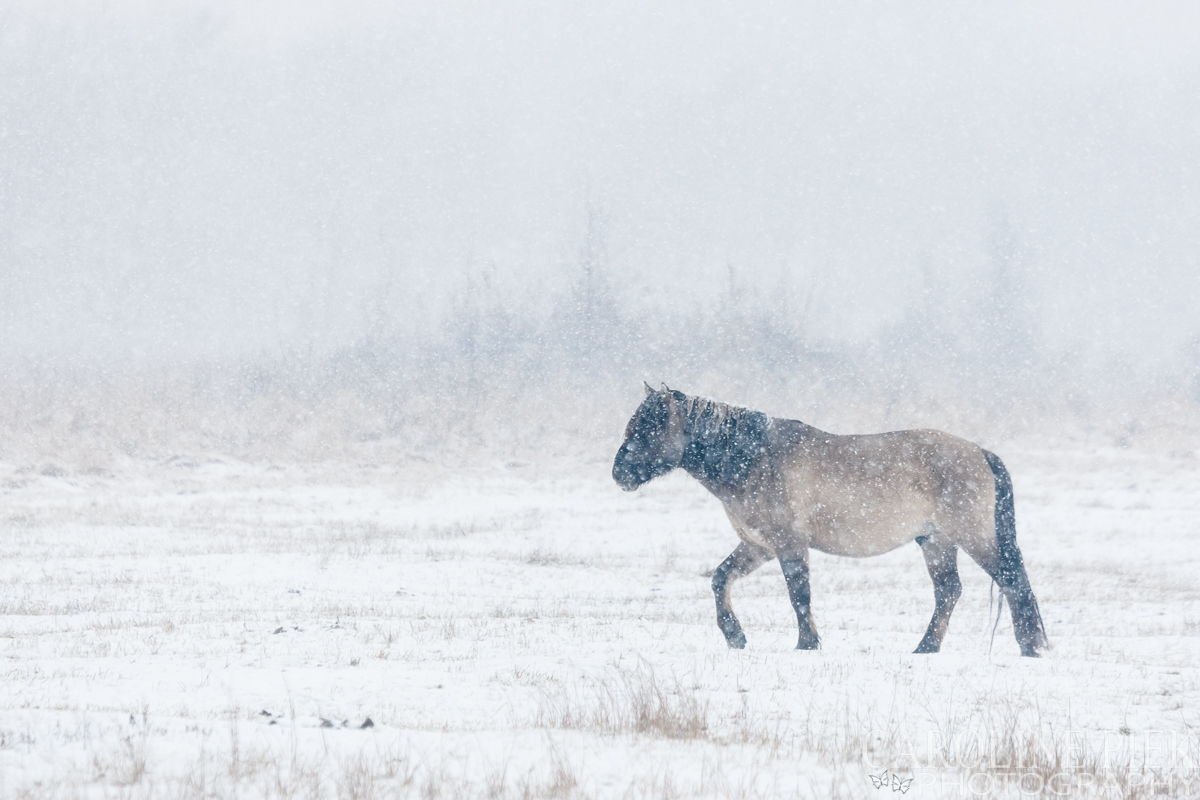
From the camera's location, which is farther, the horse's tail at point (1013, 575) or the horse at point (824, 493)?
the horse's tail at point (1013, 575)

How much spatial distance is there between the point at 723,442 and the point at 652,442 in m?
0.71

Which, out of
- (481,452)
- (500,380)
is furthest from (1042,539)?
(500,380)

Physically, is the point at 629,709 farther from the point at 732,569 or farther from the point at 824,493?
the point at 824,493

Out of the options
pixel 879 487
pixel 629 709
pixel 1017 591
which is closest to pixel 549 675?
pixel 629 709

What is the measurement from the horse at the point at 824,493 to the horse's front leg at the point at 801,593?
0.01 meters

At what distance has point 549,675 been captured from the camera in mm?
6645

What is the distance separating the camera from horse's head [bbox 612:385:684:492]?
8.96 meters

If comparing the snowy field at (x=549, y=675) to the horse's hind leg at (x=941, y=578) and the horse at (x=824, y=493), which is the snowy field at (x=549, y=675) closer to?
the horse's hind leg at (x=941, y=578)

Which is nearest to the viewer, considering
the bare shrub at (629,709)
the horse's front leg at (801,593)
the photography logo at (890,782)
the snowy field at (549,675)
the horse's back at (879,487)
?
the photography logo at (890,782)

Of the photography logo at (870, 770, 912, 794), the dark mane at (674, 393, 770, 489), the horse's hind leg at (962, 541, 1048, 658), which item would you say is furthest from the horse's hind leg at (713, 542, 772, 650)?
the photography logo at (870, 770, 912, 794)

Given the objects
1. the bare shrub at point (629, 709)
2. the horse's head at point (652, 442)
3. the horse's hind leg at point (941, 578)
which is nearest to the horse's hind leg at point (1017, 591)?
the horse's hind leg at point (941, 578)

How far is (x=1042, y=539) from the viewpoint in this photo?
2250 cm

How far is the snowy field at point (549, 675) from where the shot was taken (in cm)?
420

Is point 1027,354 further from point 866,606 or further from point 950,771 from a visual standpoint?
point 950,771
